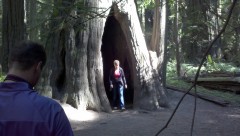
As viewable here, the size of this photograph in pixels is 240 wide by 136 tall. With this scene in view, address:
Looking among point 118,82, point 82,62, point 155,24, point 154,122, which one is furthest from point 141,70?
point 154,122

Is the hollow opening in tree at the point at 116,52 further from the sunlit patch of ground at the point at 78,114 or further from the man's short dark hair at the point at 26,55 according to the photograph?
the man's short dark hair at the point at 26,55

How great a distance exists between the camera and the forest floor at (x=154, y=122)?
31.5 ft

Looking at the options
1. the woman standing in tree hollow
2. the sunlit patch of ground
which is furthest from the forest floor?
the woman standing in tree hollow

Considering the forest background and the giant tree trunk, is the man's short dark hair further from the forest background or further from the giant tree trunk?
the giant tree trunk

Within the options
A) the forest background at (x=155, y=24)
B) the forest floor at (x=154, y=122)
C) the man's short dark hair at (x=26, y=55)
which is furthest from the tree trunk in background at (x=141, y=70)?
the man's short dark hair at (x=26, y=55)

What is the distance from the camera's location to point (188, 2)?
533cm

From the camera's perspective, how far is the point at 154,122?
10.9 meters

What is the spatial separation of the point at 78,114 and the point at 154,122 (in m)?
2.25

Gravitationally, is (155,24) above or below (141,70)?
above

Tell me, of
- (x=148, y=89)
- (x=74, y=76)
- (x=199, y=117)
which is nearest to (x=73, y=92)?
(x=74, y=76)

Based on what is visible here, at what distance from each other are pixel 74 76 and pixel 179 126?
3611 millimetres

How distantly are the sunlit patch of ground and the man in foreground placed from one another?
8976 millimetres

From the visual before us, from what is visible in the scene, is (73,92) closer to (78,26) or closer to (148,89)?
(148,89)

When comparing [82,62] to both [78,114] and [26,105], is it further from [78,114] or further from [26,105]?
[26,105]
